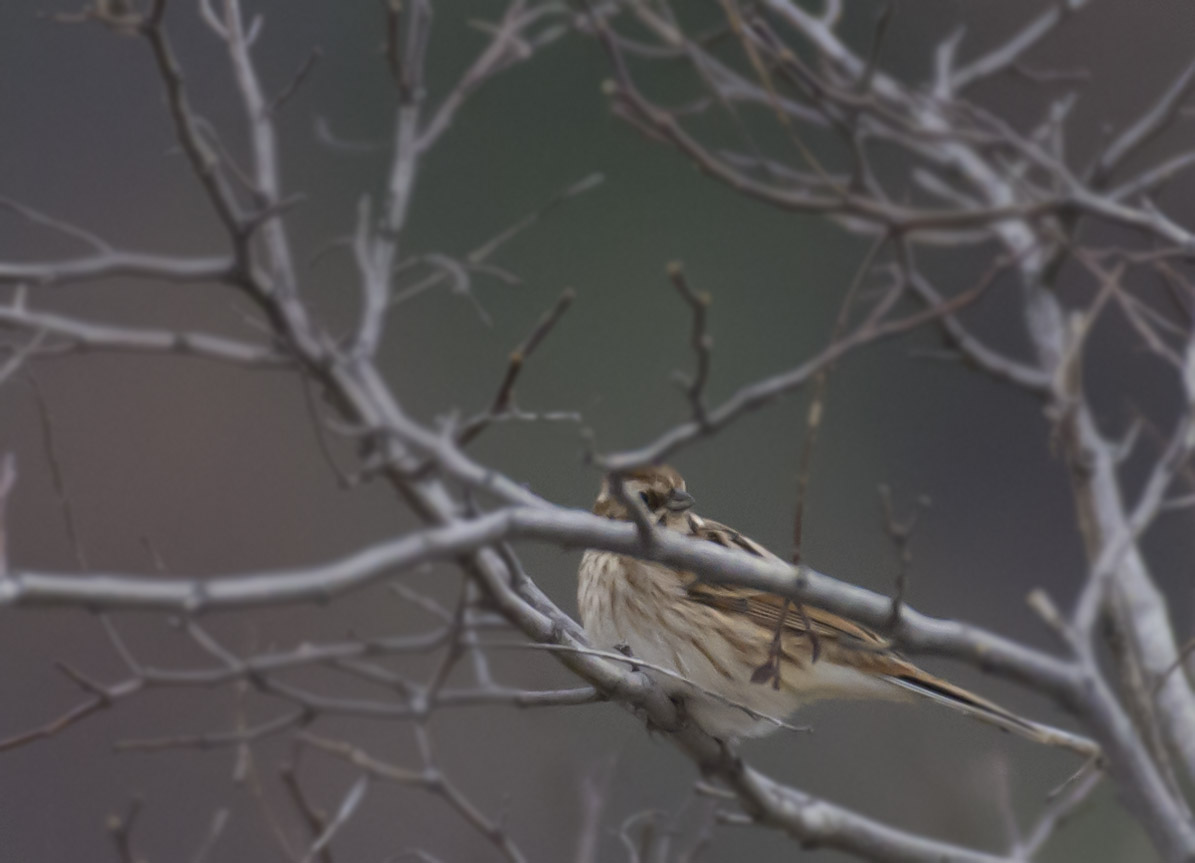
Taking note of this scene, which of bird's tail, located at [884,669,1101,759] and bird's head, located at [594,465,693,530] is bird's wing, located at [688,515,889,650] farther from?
bird's tail, located at [884,669,1101,759]

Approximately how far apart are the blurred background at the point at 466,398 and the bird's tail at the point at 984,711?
222 inches

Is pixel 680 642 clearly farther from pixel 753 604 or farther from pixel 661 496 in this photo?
pixel 661 496

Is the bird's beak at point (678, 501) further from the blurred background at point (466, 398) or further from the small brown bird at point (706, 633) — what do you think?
the blurred background at point (466, 398)

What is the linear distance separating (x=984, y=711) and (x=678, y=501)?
1234 mm

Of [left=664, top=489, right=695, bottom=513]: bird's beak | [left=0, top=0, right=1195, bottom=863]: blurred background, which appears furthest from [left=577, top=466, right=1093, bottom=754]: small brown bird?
[left=0, top=0, right=1195, bottom=863]: blurred background

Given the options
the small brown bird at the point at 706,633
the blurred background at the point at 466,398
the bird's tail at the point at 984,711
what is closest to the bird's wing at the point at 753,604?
the small brown bird at the point at 706,633

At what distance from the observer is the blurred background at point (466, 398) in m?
11.7

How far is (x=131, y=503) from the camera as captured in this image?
43.2 feet

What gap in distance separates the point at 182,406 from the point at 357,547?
2.40 metres

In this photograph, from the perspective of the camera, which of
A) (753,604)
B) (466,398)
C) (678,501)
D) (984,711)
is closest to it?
(984,711)

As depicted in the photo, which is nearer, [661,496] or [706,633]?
[661,496]

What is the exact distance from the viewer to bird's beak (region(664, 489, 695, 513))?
559 cm

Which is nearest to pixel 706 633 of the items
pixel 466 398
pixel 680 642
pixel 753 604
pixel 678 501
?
pixel 680 642

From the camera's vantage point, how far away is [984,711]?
496 centimetres
